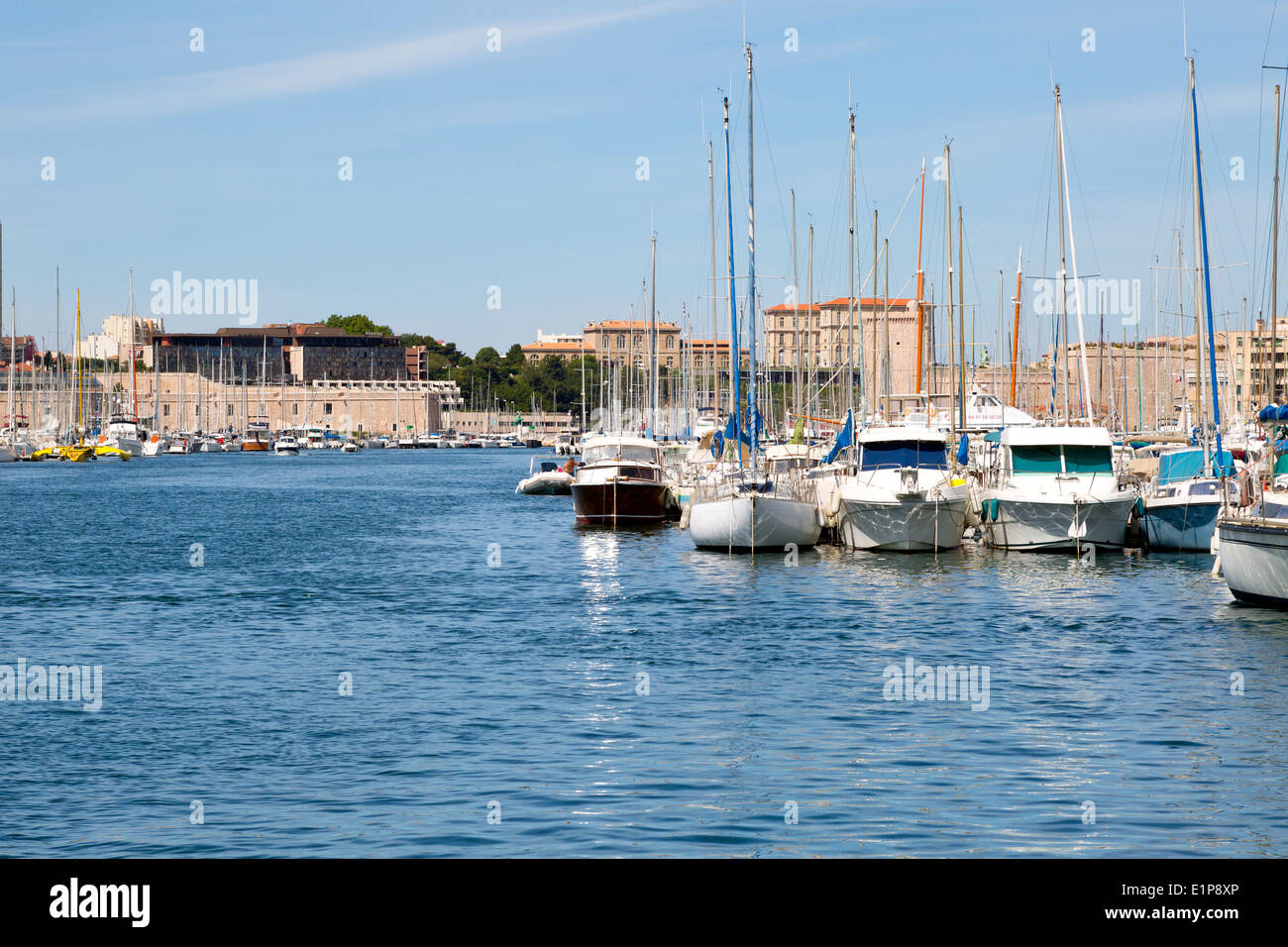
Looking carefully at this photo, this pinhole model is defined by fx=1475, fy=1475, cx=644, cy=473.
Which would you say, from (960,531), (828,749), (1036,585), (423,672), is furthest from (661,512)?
(828,749)

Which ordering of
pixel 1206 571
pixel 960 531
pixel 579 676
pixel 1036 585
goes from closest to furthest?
pixel 579 676
pixel 1036 585
pixel 1206 571
pixel 960 531

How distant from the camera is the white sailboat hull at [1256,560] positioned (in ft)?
79.9

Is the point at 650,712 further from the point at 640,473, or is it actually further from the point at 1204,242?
the point at 640,473

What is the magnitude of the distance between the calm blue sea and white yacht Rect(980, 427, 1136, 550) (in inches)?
36.6

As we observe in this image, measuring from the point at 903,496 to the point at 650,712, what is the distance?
20.1 m

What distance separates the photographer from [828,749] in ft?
50.7

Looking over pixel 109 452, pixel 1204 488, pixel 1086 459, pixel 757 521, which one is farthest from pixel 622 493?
pixel 109 452

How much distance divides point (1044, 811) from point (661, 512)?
36.6 metres

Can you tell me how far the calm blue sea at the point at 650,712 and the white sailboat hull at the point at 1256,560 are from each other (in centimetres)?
56

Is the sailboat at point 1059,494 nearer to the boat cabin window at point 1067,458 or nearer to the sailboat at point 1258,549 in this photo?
the boat cabin window at point 1067,458

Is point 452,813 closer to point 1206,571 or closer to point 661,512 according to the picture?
point 1206,571

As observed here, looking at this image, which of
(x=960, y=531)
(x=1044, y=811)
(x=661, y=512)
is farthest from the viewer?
(x=661, y=512)

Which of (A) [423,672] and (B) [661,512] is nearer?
(A) [423,672]

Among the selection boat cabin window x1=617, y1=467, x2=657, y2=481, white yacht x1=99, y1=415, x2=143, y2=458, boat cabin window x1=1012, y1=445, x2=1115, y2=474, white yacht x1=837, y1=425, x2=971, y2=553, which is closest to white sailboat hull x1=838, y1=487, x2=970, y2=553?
white yacht x1=837, y1=425, x2=971, y2=553
